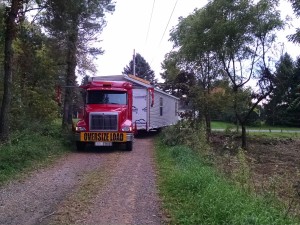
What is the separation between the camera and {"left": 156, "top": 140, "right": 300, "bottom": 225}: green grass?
238 inches

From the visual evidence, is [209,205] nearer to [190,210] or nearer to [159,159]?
[190,210]

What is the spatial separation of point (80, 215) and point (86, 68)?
2518 centimetres

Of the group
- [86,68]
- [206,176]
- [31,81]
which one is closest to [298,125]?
[86,68]

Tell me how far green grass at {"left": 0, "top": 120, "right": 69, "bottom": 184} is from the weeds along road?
21.0 inches

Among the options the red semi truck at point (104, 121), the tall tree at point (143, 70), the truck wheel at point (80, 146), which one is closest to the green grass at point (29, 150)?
the truck wheel at point (80, 146)

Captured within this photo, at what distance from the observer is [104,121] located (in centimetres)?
1614

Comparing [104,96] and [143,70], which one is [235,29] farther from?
[143,70]

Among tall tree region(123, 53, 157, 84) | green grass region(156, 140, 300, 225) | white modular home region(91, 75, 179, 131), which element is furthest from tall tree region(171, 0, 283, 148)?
tall tree region(123, 53, 157, 84)

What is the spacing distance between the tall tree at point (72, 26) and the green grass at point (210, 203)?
858cm

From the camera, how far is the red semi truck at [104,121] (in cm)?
1605

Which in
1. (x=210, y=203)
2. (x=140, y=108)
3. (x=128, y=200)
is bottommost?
(x=128, y=200)

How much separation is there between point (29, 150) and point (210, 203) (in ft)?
25.5

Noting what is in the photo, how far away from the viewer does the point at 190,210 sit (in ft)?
23.1

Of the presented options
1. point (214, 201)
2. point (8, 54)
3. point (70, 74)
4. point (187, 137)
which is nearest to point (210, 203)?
point (214, 201)
